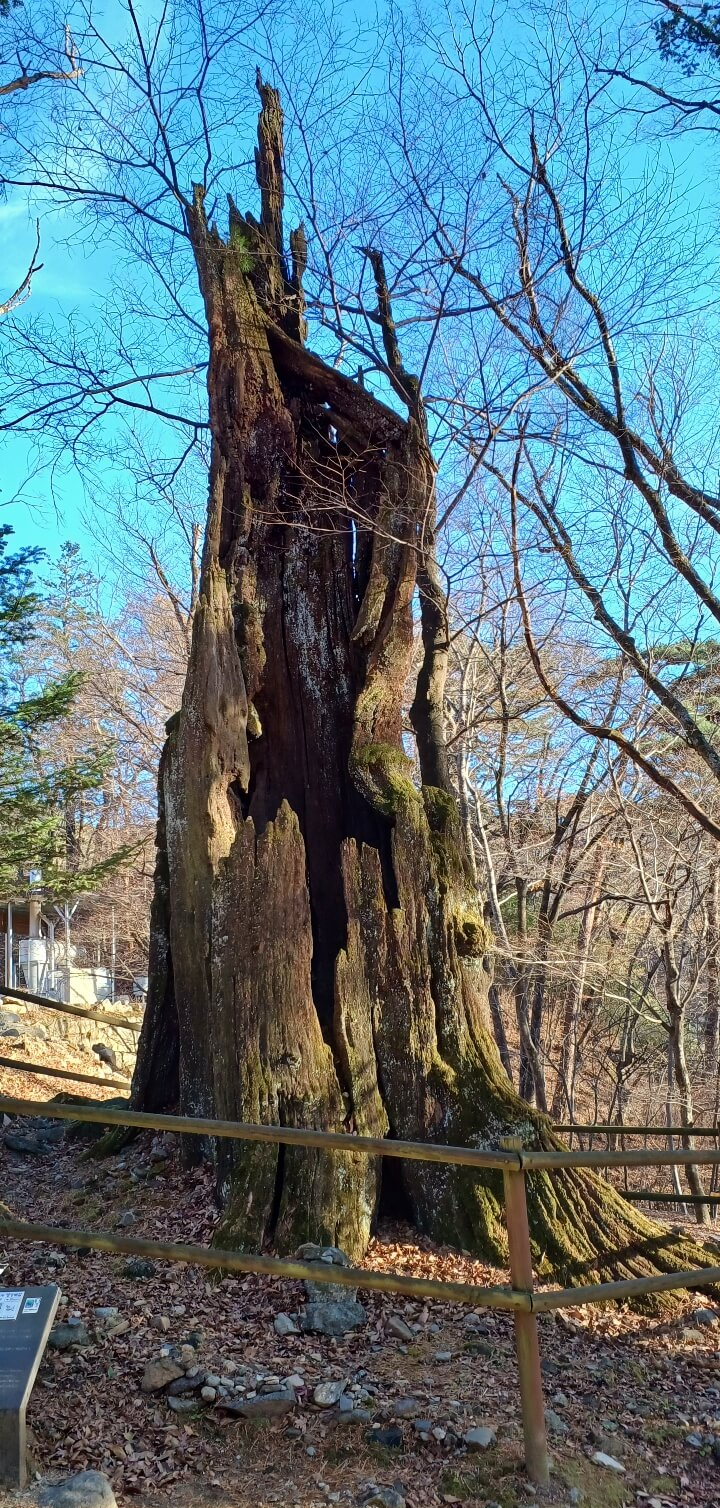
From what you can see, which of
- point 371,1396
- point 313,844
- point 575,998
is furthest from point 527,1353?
point 575,998

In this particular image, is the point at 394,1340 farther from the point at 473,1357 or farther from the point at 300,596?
the point at 300,596

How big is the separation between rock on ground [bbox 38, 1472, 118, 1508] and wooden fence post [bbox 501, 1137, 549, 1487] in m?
1.34

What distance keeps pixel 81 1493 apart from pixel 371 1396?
1155mm

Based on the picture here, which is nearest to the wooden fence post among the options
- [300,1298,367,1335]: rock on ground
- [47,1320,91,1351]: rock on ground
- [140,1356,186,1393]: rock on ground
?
[300,1298,367,1335]: rock on ground

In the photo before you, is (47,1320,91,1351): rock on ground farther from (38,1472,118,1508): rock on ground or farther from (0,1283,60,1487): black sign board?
(38,1472,118,1508): rock on ground

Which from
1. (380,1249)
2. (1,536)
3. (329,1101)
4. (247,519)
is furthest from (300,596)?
(1,536)

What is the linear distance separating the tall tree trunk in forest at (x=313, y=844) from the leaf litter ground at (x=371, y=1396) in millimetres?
385

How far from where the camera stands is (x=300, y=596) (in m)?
7.16

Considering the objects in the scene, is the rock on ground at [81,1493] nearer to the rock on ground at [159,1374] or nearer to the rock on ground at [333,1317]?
the rock on ground at [159,1374]

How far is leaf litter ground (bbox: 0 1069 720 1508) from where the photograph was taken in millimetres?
3150

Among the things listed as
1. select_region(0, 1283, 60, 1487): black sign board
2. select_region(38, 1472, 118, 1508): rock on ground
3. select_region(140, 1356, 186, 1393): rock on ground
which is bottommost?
select_region(38, 1472, 118, 1508): rock on ground

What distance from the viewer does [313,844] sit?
6586mm

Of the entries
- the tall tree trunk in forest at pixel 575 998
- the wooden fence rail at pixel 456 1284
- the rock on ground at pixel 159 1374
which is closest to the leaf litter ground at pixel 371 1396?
the rock on ground at pixel 159 1374

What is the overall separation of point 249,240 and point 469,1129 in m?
6.71
